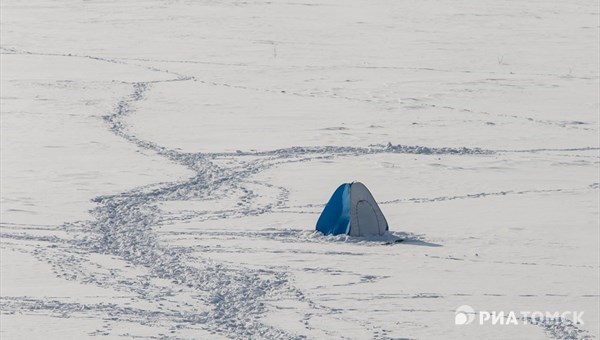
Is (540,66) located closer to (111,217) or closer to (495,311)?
(111,217)

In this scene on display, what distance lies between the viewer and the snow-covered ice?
7.06 m

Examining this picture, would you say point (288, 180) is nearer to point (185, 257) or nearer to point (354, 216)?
point (354, 216)

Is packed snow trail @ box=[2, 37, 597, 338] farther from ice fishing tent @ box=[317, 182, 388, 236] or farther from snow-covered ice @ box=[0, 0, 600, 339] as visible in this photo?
ice fishing tent @ box=[317, 182, 388, 236]

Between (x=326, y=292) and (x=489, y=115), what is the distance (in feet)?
23.9

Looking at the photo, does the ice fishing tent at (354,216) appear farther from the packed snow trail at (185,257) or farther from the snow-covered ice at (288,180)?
the packed snow trail at (185,257)

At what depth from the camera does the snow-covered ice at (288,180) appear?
706 centimetres

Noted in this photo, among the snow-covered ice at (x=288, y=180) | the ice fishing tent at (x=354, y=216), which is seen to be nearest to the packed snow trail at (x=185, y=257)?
the snow-covered ice at (x=288, y=180)

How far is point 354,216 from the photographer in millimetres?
8680

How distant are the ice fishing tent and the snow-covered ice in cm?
10

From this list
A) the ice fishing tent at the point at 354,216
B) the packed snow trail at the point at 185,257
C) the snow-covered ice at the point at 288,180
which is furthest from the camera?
the ice fishing tent at the point at 354,216

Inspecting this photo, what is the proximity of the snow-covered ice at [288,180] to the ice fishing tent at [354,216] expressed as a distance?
0.10 m

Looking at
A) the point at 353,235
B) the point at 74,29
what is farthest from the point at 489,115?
the point at 74,29

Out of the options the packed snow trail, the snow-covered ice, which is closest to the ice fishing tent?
the snow-covered ice

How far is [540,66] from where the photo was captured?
18219 millimetres
